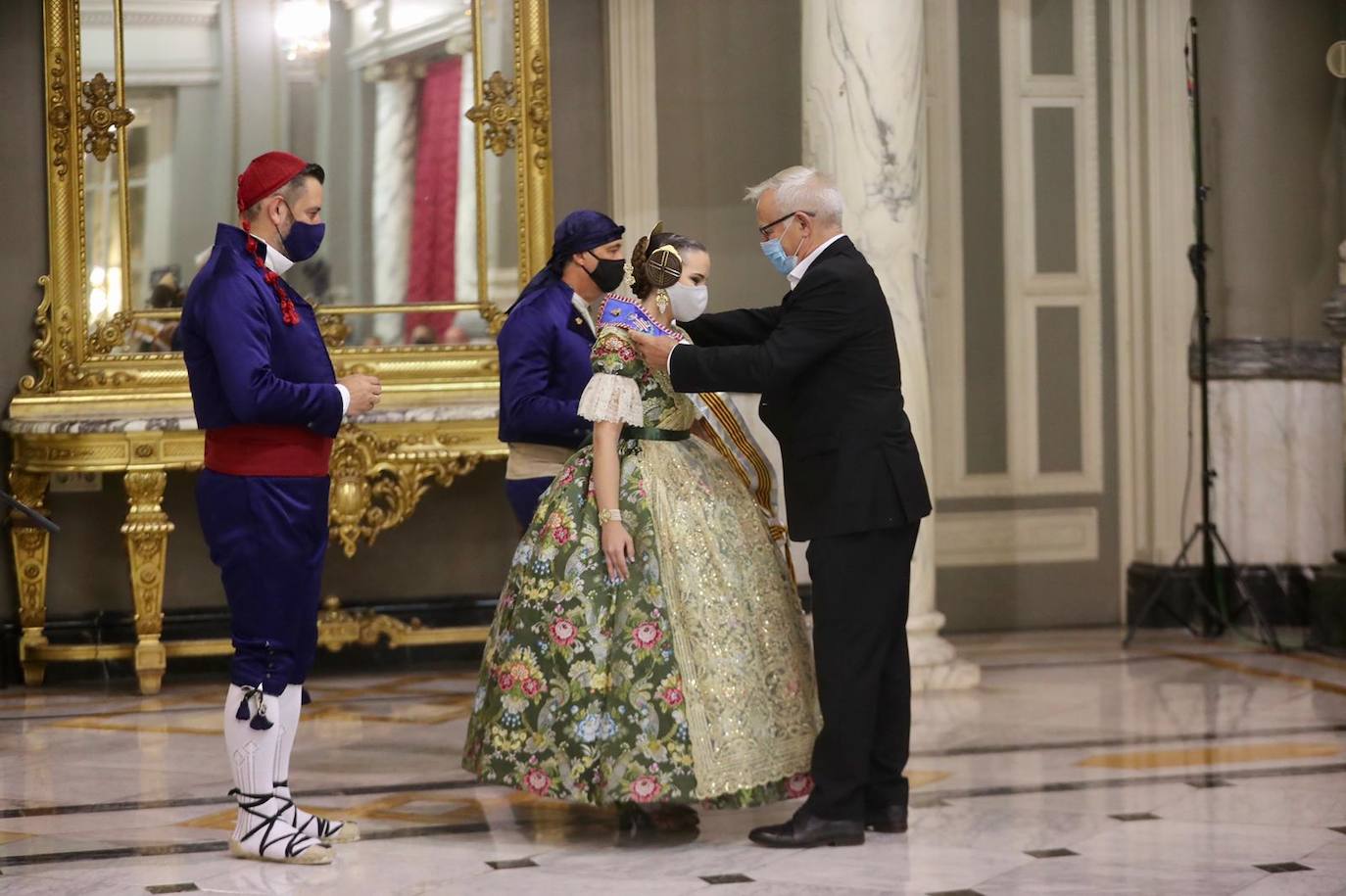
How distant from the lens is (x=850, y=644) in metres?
3.83

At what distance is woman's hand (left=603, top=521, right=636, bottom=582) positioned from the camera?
3771 mm

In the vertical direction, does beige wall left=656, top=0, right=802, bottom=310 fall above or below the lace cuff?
above

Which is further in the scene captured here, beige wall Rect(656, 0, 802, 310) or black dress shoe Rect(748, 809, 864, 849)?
beige wall Rect(656, 0, 802, 310)

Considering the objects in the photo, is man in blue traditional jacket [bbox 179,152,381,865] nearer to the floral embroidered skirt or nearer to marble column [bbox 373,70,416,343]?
the floral embroidered skirt

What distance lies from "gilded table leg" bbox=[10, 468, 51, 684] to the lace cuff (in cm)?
320

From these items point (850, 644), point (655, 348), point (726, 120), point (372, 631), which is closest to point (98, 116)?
point (372, 631)

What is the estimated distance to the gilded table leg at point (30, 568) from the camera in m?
6.39

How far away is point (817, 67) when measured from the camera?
602cm

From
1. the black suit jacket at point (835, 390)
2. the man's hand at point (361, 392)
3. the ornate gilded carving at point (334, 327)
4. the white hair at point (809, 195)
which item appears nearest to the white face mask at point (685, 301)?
the black suit jacket at point (835, 390)

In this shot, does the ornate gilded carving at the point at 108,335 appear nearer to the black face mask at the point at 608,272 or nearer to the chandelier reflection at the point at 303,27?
the chandelier reflection at the point at 303,27

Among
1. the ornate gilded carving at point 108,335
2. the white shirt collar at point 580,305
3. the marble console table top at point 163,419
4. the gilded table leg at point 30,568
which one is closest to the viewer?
the white shirt collar at point 580,305

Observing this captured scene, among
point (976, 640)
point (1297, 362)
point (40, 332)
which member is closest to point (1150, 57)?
point (1297, 362)

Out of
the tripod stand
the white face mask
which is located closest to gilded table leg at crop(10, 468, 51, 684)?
the white face mask

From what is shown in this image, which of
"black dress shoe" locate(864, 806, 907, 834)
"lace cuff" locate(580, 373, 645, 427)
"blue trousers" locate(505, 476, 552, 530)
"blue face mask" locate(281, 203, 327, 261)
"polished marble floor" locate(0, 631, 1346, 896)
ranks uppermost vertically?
"blue face mask" locate(281, 203, 327, 261)
